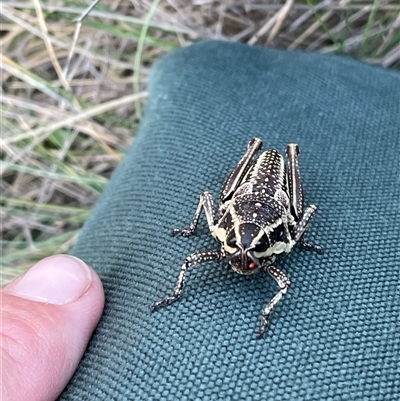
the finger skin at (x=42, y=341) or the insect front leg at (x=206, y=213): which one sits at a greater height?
the insect front leg at (x=206, y=213)

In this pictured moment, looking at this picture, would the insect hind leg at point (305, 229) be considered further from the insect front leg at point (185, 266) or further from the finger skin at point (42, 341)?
the finger skin at point (42, 341)

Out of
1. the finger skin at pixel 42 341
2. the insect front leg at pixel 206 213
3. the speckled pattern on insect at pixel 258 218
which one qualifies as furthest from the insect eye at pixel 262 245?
the finger skin at pixel 42 341

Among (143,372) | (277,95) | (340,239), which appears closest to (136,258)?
(143,372)

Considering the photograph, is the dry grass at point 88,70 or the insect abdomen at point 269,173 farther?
the dry grass at point 88,70

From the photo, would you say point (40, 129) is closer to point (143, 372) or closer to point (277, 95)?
point (277, 95)

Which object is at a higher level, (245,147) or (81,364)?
(245,147)

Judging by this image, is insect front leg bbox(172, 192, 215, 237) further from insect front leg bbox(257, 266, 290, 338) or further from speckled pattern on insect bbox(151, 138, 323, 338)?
insect front leg bbox(257, 266, 290, 338)

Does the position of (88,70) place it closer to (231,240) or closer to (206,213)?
(206,213)
